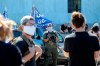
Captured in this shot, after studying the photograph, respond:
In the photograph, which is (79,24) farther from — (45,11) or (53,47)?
(45,11)

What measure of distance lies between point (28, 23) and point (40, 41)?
7.31 metres

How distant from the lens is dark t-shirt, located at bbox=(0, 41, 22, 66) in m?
4.49

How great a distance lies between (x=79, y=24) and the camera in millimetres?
5777

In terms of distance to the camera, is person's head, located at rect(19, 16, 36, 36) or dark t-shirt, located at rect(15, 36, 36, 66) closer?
dark t-shirt, located at rect(15, 36, 36, 66)

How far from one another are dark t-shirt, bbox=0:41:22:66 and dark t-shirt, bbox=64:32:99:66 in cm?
146

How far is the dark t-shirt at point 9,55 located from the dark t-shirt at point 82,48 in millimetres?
1457

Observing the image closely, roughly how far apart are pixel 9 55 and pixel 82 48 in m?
1.60

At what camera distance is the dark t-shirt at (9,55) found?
449 centimetres

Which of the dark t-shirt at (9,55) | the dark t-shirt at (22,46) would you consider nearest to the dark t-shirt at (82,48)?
the dark t-shirt at (22,46)

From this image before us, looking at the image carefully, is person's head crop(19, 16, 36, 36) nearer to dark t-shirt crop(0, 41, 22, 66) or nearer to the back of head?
the back of head

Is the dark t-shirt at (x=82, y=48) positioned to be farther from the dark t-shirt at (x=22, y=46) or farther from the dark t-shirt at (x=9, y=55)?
the dark t-shirt at (x=9, y=55)

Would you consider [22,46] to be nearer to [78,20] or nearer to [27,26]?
[27,26]

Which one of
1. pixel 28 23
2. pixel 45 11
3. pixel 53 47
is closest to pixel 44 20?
pixel 53 47

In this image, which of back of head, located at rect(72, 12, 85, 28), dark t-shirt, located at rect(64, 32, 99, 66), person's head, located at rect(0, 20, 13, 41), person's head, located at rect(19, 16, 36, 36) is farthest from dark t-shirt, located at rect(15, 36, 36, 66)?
person's head, located at rect(0, 20, 13, 41)
